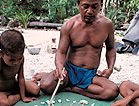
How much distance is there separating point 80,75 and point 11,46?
3.08ft

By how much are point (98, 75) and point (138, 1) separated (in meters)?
8.28

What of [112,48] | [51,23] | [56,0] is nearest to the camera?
[112,48]

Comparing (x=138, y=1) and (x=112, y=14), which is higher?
(x=138, y=1)

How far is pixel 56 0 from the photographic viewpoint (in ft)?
38.6

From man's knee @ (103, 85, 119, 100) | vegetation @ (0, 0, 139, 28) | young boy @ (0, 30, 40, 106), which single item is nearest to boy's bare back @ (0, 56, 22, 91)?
young boy @ (0, 30, 40, 106)

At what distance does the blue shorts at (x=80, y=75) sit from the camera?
218 centimetres

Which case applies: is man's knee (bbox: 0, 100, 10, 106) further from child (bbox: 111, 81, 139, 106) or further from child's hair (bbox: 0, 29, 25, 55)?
child (bbox: 111, 81, 139, 106)

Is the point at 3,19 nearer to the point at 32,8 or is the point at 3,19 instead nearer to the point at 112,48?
the point at 32,8

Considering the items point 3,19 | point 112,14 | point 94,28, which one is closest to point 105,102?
point 94,28

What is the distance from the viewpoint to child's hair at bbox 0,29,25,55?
1.64 metres

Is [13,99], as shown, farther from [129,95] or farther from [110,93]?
[129,95]

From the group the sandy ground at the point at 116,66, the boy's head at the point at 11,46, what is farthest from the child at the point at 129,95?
the boy's head at the point at 11,46

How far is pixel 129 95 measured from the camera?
1916mm

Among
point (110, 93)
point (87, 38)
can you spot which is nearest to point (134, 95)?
point (110, 93)
